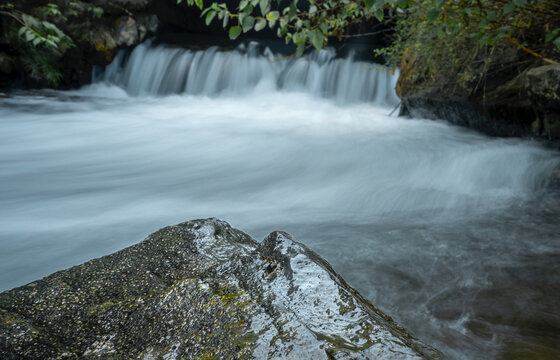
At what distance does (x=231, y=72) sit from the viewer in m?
10.6

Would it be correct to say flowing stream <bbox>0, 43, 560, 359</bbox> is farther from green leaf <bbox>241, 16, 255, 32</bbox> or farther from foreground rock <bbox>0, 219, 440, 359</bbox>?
green leaf <bbox>241, 16, 255, 32</bbox>

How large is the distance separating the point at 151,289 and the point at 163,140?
556cm

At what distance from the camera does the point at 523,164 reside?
15.1ft

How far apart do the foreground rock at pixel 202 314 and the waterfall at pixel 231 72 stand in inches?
320

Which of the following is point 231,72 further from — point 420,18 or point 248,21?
point 248,21

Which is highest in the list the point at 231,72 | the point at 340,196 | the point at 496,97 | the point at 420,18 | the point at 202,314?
the point at 420,18

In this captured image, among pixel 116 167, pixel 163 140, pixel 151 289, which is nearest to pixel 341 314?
pixel 151 289

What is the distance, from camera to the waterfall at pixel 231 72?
9414 mm

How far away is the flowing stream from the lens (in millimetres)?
2494

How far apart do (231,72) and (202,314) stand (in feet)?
33.1

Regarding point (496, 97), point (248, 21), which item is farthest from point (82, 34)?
point (248, 21)

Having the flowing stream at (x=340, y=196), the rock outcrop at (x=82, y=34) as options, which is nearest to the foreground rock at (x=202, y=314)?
the flowing stream at (x=340, y=196)

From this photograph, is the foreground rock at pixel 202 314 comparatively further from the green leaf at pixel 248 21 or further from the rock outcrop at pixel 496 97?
the rock outcrop at pixel 496 97

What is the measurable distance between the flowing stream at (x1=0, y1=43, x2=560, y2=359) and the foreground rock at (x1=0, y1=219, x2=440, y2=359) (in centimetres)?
120
